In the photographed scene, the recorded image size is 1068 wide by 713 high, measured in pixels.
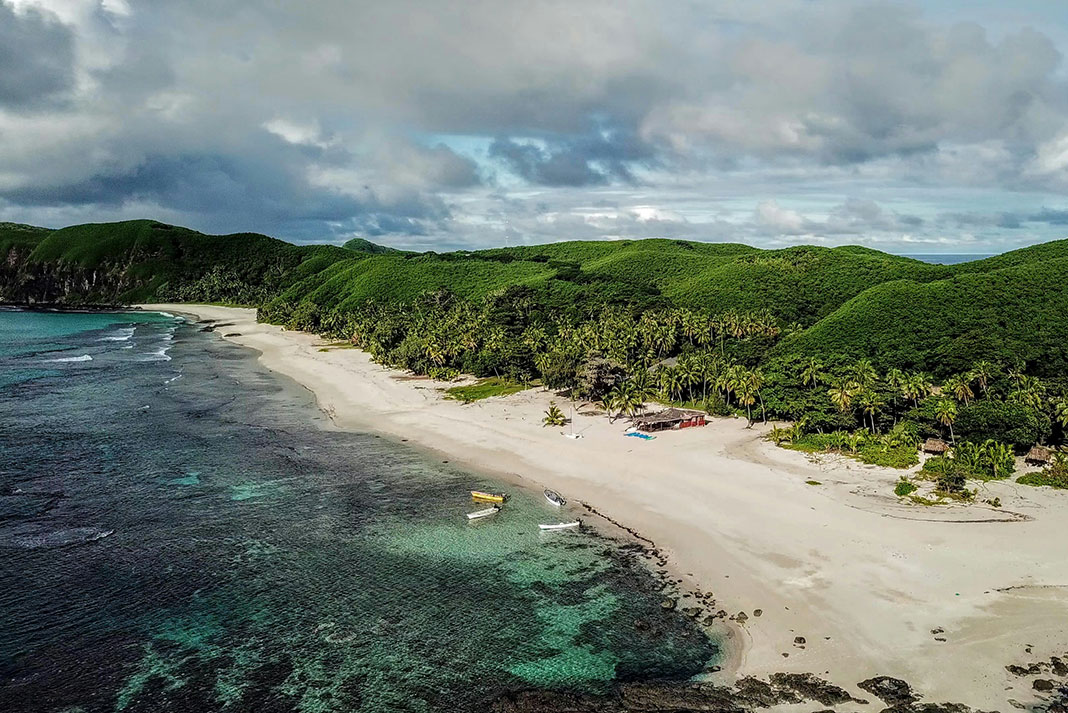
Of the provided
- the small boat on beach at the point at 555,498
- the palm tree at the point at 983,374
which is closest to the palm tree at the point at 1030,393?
the palm tree at the point at 983,374

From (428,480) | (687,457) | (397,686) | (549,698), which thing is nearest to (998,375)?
(687,457)

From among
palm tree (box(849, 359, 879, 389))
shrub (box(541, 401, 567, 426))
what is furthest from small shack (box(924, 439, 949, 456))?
shrub (box(541, 401, 567, 426))

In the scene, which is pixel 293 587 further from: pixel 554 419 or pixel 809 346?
pixel 809 346

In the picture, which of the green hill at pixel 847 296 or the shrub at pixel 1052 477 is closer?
the shrub at pixel 1052 477

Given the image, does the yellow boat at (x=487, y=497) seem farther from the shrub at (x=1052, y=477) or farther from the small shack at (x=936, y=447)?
the shrub at (x=1052, y=477)

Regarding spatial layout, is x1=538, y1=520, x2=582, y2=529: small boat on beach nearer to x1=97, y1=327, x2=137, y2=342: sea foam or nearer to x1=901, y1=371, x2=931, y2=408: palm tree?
x1=901, y1=371, x2=931, y2=408: palm tree

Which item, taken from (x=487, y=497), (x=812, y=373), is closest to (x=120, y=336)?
(x=487, y=497)

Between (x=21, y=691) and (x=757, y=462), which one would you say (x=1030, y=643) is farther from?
(x=21, y=691)
